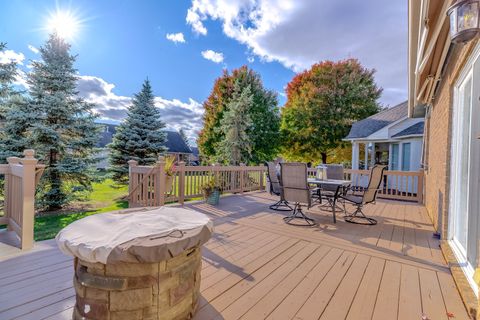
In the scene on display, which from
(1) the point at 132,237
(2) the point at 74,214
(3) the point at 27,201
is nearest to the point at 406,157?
(1) the point at 132,237

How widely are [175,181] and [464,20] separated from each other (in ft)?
17.3

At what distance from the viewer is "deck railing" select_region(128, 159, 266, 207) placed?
189 inches

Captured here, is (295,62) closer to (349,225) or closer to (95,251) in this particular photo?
(349,225)

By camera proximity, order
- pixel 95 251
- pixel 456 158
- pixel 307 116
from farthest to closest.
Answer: pixel 307 116, pixel 456 158, pixel 95 251

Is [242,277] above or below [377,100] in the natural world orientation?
Answer: below

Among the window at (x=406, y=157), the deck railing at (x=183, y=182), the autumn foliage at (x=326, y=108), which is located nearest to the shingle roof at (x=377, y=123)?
the window at (x=406, y=157)

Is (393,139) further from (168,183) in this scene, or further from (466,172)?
(168,183)

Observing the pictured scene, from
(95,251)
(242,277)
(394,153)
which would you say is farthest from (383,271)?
(394,153)

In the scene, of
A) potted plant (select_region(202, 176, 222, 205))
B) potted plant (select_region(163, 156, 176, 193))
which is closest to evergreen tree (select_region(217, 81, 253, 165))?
potted plant (select_region(202, 176, 222, 205))

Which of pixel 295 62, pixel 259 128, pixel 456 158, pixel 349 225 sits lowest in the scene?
pixel 349 225

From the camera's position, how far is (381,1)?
432 centimetres

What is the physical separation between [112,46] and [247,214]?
6.16 m

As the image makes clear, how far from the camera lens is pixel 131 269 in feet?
4.20

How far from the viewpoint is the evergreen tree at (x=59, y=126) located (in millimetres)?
6371
